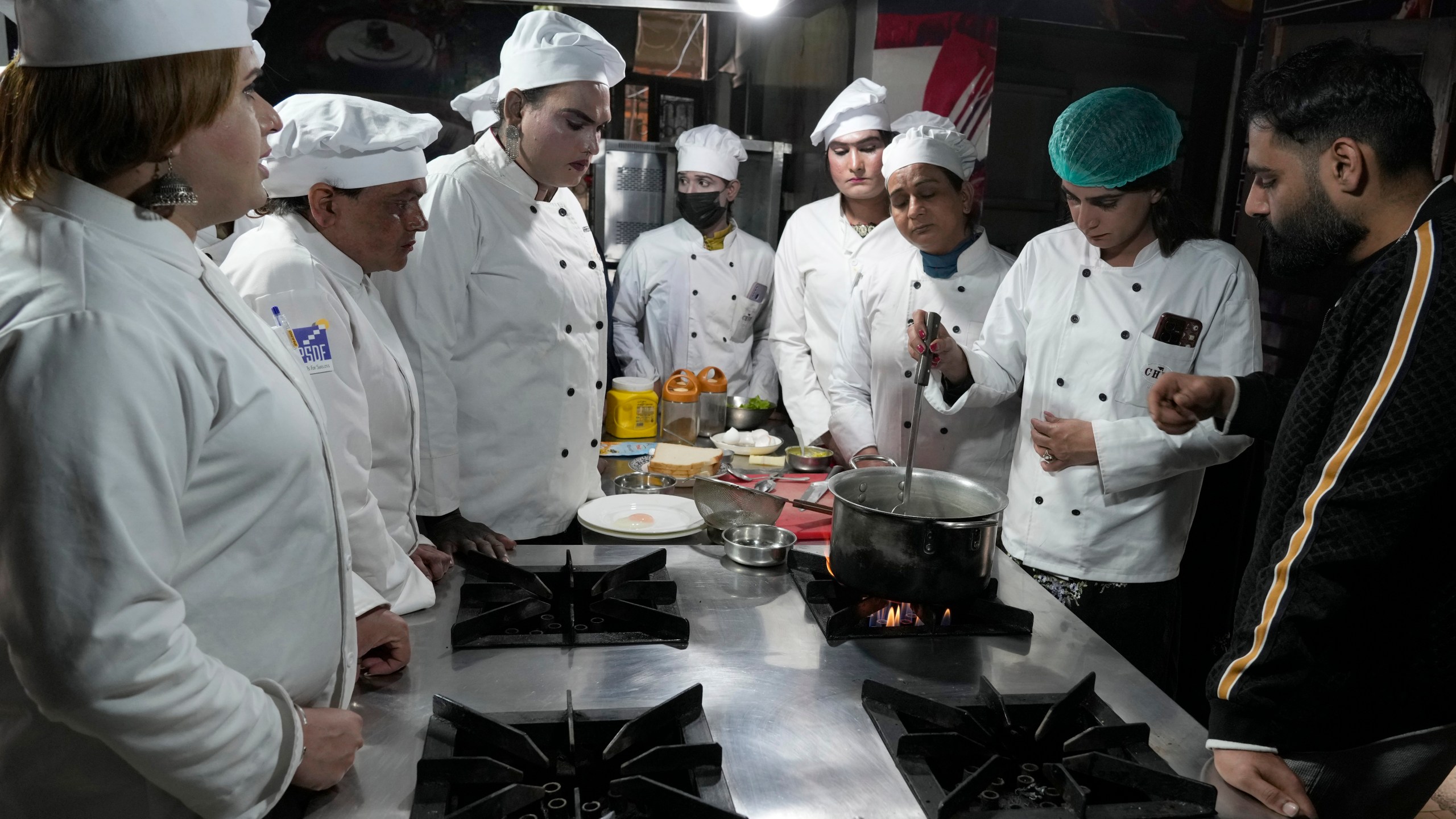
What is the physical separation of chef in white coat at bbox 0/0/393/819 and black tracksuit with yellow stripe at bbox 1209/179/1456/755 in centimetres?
118

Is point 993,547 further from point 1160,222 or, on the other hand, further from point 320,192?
point 320,192

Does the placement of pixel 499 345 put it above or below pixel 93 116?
below

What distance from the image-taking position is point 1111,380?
234 cm

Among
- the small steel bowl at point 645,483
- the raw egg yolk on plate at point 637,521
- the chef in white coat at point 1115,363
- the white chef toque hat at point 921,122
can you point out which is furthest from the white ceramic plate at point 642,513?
the white chef toque hat at point 921,122

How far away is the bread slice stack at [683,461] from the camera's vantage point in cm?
255

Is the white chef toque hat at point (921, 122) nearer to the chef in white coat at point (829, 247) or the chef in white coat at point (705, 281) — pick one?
the chef in white coat at point (829, 247)

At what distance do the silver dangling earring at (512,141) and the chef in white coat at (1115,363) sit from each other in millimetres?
1110

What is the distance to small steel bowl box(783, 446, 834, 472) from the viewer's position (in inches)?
107

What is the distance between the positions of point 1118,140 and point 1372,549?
1260mm

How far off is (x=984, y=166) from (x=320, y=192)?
2.81m

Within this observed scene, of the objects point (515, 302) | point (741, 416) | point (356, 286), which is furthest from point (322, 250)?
point (741, 416)

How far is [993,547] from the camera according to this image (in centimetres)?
157

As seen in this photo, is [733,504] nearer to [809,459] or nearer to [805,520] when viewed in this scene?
[805,520]

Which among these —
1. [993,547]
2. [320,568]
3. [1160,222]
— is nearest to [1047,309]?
[1160,222]
